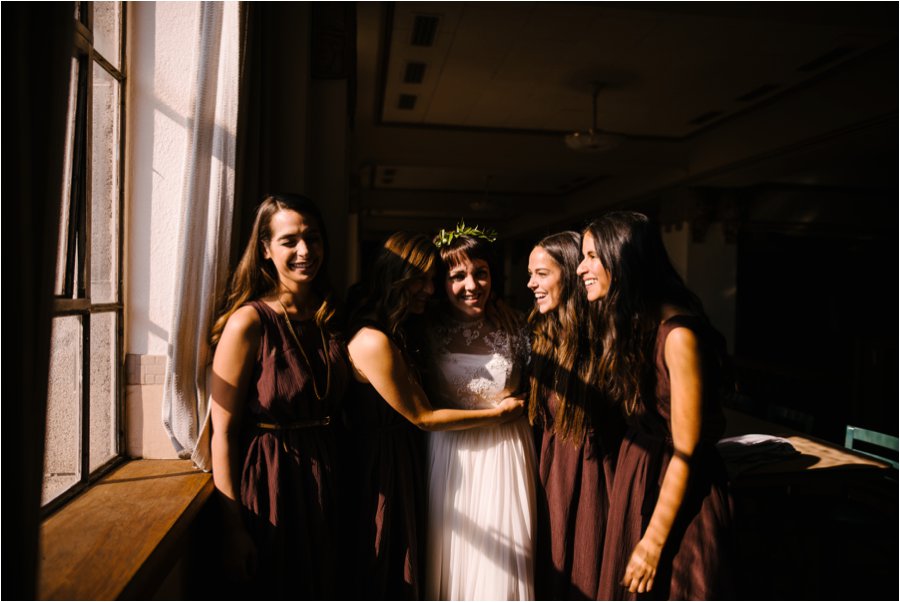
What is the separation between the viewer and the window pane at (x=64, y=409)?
5.13 feet

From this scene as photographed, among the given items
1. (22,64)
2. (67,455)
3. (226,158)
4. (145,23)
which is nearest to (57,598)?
(67,455)

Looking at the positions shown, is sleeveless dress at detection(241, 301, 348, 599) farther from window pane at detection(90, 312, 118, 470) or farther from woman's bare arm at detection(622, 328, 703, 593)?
woman's bare arm at detection(622, 328, 703, 593)

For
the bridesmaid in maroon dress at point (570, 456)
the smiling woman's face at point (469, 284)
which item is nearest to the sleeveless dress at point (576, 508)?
the bridesmaid in maroon dress at point (570, 456)

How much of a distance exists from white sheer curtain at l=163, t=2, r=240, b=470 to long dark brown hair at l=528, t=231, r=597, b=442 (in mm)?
1116

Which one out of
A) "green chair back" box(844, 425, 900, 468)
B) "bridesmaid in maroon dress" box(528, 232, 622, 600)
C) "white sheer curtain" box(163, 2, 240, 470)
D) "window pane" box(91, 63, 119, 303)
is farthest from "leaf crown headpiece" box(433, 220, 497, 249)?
"green chair back" box(844, 425, 900, 468)

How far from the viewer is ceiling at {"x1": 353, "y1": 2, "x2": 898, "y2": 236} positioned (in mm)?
4727

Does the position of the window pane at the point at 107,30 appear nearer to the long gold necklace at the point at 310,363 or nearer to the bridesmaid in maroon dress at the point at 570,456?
the long gold necklace at the point at 310,363

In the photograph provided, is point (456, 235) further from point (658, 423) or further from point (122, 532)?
point (122, 532)

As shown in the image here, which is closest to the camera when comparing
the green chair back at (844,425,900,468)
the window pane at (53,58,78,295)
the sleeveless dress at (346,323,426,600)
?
the window pane at (53,58,78,295)

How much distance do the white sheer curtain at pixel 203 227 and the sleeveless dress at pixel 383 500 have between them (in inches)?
18.8

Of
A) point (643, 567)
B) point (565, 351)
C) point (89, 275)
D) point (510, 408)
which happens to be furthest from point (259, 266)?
point (643, 567)

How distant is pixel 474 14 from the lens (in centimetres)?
473

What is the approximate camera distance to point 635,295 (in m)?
1.74

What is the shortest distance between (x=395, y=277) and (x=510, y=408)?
60cm
